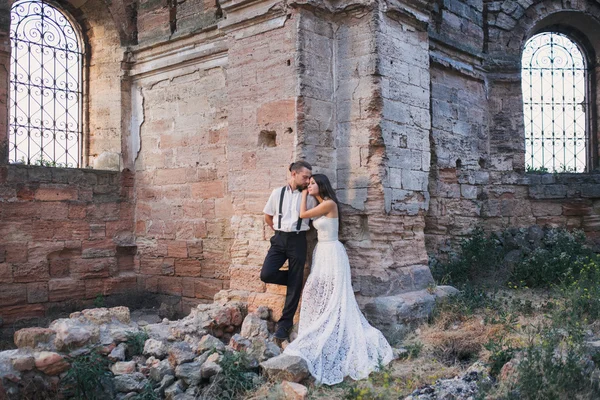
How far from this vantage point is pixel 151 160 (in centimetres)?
947

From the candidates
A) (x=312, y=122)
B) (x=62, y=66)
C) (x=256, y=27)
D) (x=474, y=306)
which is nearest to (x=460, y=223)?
(x=474, y=306)

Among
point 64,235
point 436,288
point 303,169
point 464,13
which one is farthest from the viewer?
point 464,13

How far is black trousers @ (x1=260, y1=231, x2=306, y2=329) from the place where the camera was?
6434 mm

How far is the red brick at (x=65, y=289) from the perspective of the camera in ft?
28.4

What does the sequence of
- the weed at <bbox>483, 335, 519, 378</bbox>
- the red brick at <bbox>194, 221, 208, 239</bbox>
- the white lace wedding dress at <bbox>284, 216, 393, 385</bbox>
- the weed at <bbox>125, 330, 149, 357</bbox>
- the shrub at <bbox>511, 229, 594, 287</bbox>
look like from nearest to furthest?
the weed at <bbox>483, 335, 519, 378</bbox> → the white lace wedding dress at <bbox>284, 216, 393, 385</bbox> → the weed at <bbox>125, 330, 149, 357</bbox> → the red brick at <bbox>194, 221, 208, 239</bbox> → the shrub at <bbox>511, 229, 594, 287</bbox>

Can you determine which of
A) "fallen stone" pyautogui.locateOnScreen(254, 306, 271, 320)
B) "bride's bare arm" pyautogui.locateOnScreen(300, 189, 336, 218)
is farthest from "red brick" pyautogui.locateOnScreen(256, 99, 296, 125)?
"fallen stone" pyautogui.locateOnScreen(254, 306, 271, 320)

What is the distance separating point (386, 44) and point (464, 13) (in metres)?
3.75

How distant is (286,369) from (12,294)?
15.6ft

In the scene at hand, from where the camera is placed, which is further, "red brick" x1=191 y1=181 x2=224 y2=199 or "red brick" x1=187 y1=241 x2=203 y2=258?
"red brick" x1=187 y1=241 x2=203 y2=258

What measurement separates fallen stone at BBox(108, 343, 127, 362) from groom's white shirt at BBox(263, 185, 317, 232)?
Answer: 1936mm

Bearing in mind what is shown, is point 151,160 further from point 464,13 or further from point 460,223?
point 464,13

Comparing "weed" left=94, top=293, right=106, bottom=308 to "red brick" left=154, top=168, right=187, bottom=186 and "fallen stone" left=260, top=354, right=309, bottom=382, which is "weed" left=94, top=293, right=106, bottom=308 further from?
"fallen stone" left=260, top=354, right=309, bottom=382

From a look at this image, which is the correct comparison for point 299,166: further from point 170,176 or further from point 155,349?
point 170,176

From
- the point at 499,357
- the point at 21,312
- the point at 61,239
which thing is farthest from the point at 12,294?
the point at 499,357
